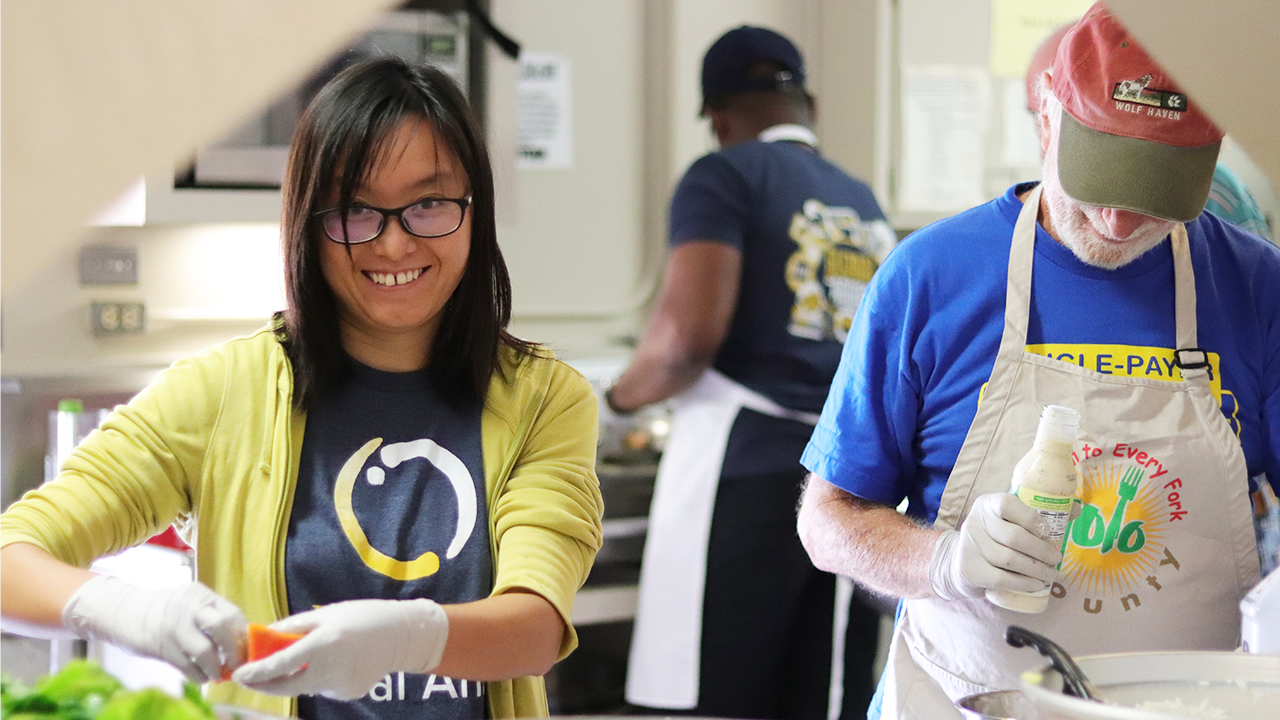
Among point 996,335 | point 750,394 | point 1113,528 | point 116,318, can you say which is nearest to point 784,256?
point 750,394

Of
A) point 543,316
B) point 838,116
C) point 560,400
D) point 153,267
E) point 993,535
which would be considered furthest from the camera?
point 838,116

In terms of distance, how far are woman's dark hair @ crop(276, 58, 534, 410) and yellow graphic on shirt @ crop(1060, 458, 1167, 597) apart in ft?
2.02

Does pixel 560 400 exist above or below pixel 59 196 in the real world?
below

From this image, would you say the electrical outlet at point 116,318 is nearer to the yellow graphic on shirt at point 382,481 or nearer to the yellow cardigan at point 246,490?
the yellow cardigan at point 246,490

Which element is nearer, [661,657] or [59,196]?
[59,196]

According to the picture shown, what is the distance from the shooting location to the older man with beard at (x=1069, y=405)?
1201 millimetres

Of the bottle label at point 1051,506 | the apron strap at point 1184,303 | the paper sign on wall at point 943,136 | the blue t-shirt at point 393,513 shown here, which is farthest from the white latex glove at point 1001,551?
the paper sign on wall at point 943,136

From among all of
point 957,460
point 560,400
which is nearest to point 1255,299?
point 957,460

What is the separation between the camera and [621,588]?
2389 millimetres

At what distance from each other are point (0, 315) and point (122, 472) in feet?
4.96

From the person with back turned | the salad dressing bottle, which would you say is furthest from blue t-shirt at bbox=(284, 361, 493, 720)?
the person with back turned

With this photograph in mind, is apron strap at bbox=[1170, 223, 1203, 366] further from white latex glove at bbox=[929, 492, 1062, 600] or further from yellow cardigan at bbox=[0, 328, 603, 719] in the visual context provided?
yellow cardigan at bbox=[0, 328, 603, 719]

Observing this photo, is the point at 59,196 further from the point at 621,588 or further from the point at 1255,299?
the point at 621,588

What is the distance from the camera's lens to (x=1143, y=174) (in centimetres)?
109
